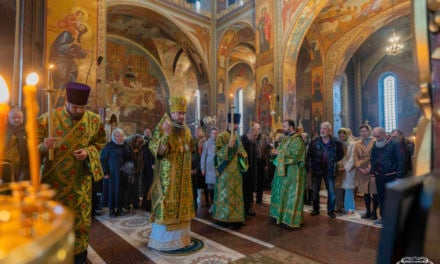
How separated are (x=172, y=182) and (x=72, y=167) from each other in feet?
3.93

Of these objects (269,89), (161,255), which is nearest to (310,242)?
(161,255)

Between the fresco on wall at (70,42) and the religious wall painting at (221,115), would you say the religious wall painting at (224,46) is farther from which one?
the fresco on wall at (70,42)

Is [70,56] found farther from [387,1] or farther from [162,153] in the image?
[387,1]

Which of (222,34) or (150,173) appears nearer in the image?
(150,173)

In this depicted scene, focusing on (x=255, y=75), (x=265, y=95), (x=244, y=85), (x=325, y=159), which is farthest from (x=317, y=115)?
(x=325, y=159)

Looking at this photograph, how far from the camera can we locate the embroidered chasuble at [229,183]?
13.7ft

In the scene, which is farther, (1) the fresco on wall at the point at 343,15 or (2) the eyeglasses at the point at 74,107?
→ (1) the fresco on wall at the point at 343,15

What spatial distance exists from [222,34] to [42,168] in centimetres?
1345

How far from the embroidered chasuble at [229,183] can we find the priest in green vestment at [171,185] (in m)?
0.89

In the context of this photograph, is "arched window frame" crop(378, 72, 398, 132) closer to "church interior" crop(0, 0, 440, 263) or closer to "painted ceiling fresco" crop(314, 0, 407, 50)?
"church interior" crop(0, 0, 440, 263)

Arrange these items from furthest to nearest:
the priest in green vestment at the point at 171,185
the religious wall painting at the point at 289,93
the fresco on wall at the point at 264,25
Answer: the fresco on wall at the point at 264,25 → the religious wall painting at the point at 289,93 → the priest in green vestment at the point at 171,185

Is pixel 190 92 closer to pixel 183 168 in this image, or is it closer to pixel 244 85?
pixel 244 85

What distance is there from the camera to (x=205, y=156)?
18.7 feet

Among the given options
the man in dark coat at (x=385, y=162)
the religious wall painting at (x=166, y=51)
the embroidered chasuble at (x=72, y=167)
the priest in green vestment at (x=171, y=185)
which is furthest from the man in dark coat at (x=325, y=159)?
the religious wall painting at (x=166, y=51)
